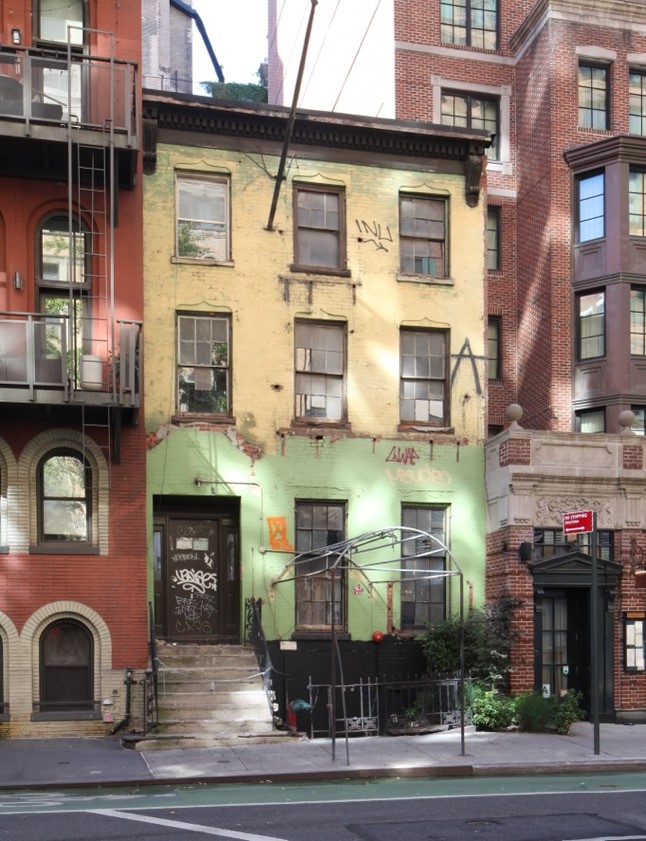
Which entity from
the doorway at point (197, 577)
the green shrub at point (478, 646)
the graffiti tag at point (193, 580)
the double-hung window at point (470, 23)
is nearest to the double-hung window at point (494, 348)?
the double-hung window at point (470, 23)

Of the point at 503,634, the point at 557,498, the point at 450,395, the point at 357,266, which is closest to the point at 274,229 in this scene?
the point at 357,266

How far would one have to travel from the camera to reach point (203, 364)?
66.3ft

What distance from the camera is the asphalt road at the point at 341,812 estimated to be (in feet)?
34.7

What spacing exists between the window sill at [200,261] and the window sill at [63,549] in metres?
5.41

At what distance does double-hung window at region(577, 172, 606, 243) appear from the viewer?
2648 centimetres

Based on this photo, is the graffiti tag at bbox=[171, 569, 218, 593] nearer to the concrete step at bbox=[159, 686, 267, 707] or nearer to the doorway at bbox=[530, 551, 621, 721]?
the concrete step at bbox=[159, 686, 267, 707]

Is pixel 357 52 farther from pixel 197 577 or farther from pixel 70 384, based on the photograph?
pixel 70 384

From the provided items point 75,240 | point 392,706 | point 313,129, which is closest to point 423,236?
point 313,129

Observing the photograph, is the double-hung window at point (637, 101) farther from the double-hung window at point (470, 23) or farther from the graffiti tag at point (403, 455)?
the graffiti tag at point (403, 455)

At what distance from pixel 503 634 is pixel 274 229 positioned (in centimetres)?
862

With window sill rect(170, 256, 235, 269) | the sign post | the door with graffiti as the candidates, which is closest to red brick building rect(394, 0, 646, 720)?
the sign post

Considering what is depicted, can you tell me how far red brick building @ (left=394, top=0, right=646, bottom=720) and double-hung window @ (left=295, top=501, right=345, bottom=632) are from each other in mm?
2970

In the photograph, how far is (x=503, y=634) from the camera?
19984 mm

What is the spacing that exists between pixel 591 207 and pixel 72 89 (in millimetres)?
13345
